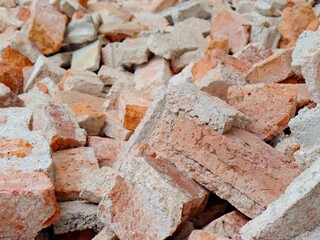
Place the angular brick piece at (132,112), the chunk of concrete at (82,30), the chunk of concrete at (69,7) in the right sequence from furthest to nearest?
the chunk of concrete at (69,7), the chunk of concrete at (82,30), the angular brick piece at (132,112)

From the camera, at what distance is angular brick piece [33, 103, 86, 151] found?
3070mm

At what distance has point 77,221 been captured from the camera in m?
2.57

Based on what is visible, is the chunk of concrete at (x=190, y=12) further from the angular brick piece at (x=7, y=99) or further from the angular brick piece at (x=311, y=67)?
the angular brick piece at (x=311, y=67)

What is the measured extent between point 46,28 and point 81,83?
40.4 inches

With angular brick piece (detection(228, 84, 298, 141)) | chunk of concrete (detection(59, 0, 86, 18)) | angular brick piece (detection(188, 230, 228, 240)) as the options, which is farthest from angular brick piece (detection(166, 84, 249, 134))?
chunk of concrete (detection(59, 0, 86, 18))

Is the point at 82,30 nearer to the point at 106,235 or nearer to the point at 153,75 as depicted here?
the point at 153,75

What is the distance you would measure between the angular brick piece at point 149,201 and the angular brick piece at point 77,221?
0.24 m

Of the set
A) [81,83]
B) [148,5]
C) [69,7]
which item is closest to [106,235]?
[81,83]

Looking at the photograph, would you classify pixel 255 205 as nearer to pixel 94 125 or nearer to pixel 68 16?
pixel 94 125

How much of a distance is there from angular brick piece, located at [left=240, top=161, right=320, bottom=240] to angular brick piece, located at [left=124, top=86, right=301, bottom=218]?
0.22 metres

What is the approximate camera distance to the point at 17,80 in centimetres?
448

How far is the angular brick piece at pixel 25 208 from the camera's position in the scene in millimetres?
2244

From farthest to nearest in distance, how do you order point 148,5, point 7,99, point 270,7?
1. point 148,5
2. point 270,7
3. point 7,99

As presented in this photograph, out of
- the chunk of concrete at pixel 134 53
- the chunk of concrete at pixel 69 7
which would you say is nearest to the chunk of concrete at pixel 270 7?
the chunk of concrete at pixel 134 53
